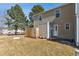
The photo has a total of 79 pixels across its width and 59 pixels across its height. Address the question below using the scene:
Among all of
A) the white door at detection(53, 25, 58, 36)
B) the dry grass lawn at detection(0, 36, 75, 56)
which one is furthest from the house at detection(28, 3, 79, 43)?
the dry grass lawn at detection(0, 36, 75, 56)

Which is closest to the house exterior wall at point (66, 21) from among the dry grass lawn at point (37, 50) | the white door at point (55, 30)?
the white door at point (55, 30)

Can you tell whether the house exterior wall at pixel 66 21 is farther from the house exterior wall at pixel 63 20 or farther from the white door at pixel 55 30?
the white door at pixel 55 30

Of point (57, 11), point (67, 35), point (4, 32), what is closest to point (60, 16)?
point (57, 11)

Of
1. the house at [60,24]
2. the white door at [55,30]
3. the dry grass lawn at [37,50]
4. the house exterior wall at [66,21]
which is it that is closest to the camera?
the dry grass lawn at [37,50]

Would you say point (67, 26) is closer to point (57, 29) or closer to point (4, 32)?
point (57, 29)

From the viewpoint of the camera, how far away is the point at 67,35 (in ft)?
49.9

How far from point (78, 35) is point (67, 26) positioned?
3.61 m

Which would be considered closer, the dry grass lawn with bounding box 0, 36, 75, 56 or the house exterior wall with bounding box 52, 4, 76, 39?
the dry grass lawn with bounding box 0, 36, 75, 56

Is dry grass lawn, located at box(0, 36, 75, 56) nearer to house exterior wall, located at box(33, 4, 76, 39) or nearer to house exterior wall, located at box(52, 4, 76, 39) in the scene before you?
house exterior wall, located at box(33, 4, 76, 39)

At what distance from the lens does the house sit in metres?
14.4

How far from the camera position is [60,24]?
16.6 m

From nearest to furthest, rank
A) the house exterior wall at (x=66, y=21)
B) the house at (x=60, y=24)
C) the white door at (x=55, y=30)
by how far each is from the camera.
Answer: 1. the house exterior wall at (x=66, y=21)
2. the house at (x=60, y=24)
3. the white door at (x=55, y=30)

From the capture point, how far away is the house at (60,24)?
47.2 ft

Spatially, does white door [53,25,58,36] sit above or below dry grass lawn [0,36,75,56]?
above
